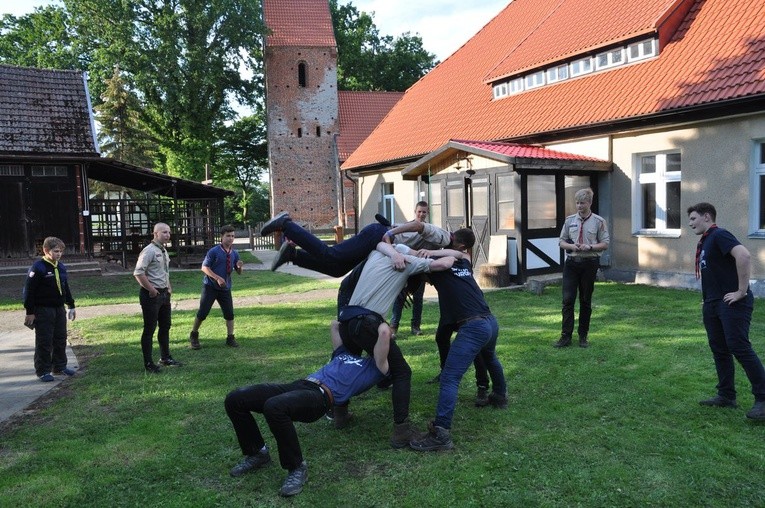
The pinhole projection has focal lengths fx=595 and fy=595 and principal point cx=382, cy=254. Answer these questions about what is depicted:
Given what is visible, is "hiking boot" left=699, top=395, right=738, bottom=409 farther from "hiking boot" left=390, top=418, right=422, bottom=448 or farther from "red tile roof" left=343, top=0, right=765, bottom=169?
"red tile roof" left=343, top=0, right=765, bottom=169

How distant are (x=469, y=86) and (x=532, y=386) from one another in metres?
15.9

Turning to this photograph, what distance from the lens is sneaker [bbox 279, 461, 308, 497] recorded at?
3910mm

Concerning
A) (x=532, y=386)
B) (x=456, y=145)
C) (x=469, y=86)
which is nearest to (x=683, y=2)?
(x=456, y=145)

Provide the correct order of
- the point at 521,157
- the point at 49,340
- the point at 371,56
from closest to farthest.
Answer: the point at 49,340 < the point at 521,157 < the point at 371,56

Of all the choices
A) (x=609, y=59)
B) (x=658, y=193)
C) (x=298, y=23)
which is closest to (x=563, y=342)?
(x=658, y=193)

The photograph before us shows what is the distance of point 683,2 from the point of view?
13539 mm

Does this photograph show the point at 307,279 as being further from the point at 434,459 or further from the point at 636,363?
the point at 434,459

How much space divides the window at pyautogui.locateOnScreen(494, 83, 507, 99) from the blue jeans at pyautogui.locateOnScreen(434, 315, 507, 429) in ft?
45.9

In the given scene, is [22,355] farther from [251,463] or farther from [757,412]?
[757,412]

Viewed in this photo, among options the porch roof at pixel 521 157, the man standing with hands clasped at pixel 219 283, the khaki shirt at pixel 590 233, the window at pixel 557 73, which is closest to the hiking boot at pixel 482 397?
the khaki shirt at pixel 590 233

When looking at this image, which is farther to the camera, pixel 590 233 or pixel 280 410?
pixel 590 233

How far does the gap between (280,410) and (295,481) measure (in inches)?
19.7

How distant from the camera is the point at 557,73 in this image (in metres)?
15.9

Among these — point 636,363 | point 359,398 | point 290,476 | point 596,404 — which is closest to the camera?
point 290,476
